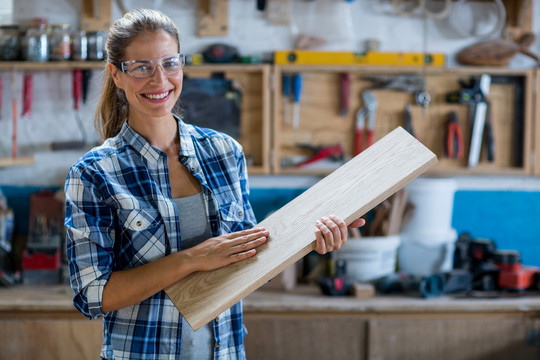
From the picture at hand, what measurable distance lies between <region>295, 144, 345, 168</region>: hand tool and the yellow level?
1.48ft

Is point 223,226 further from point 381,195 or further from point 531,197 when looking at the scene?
point 531,197

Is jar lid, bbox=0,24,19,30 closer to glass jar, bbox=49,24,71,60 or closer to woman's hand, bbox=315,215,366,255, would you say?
glass jar, bbox=49,24,71,60

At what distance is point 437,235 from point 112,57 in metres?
2.15

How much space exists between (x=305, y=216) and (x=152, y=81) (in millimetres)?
513

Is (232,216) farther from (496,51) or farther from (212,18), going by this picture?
(496,51)

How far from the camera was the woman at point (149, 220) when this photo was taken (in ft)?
4.47

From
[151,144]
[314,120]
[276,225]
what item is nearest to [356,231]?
[314,120]

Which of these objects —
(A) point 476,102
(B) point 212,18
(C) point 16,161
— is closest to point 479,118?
(A) point 476,102

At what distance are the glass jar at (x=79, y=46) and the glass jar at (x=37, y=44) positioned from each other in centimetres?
13

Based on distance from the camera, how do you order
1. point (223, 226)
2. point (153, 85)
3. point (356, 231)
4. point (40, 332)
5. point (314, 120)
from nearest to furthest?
point (153, 85), point (223, 226), point (40, 332), point (356, 231), point (314, 120)

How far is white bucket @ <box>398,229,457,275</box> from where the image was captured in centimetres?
309

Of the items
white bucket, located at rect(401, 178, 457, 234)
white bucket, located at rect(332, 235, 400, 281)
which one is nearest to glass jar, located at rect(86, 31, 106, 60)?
white bucket, located at rect(332, 235, 400, 281)

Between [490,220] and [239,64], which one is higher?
[239,64]

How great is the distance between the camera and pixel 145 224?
141 cm
